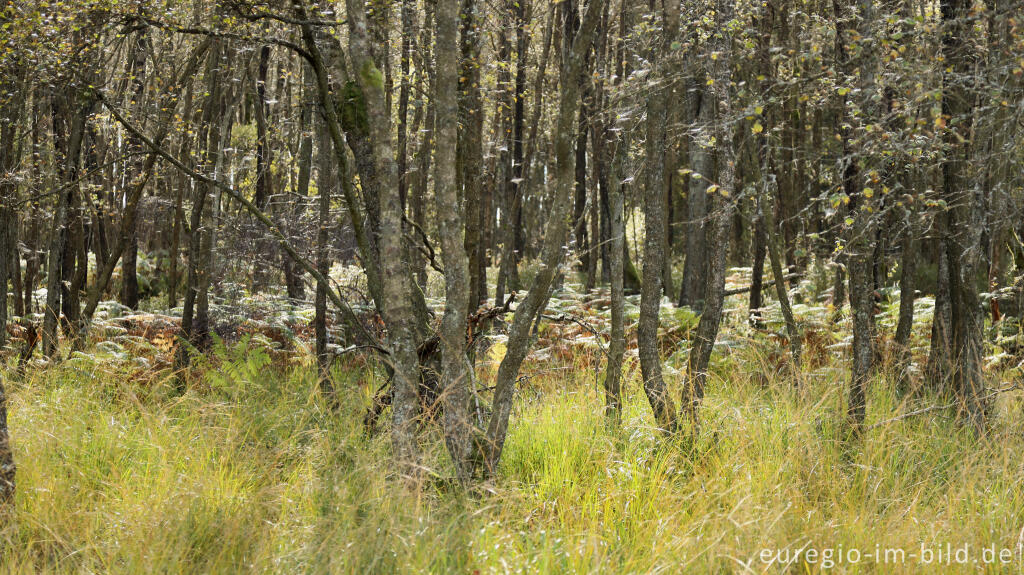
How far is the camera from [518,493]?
13.9 ft

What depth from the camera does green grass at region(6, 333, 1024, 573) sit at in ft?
11.2

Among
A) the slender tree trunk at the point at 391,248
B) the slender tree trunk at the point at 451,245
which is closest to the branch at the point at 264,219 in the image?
the slender tree trunk at the point at 391,248

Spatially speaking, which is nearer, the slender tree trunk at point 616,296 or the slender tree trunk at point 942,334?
the slender tree trunk at point 616,296

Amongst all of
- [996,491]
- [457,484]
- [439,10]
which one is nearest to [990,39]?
[996,491]

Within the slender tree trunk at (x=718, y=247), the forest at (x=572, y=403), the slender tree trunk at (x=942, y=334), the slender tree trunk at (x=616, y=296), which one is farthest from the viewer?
the slender tree trunk at (x=942, y=334)

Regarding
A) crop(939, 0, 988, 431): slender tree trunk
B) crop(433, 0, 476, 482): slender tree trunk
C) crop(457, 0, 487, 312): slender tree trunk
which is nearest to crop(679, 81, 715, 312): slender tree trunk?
crop(457, 0, 487, 312): slender tree trunk

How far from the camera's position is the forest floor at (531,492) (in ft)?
11.2

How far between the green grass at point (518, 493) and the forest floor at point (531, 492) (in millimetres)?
18

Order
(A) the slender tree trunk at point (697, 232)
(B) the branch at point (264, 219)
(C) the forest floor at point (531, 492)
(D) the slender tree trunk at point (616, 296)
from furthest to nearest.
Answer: (A) the slender tree trunk at point (697, 232) < (D) the slender tree trunk at point (616, 296) < (B) the branch at point (264, 219) < (C) the forest floor at point (531, 492)

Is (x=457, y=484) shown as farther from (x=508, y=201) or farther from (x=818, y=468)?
(x=508, y=201)

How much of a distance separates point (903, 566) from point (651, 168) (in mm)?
2915

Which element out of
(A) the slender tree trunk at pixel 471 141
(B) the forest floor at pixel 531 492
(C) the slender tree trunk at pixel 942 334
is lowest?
(B) the forest floor at pixel 531 492

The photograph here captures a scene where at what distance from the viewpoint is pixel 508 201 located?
687 inches

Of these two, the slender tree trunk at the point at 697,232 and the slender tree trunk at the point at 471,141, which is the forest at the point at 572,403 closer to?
the slender tree trunk at the point at 471,141
